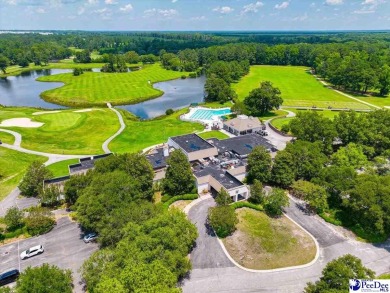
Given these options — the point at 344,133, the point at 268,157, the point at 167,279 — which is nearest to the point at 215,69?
the point at 344,133

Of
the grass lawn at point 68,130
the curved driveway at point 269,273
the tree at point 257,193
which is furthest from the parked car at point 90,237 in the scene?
the grass lawn at point 68,130

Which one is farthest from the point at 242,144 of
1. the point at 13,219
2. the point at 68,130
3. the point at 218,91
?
the point at 218,91

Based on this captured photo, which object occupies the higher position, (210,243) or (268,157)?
(268,157)

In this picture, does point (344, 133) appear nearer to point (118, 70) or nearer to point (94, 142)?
point (94, 142)

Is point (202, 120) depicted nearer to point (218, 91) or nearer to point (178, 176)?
point (218, 91)

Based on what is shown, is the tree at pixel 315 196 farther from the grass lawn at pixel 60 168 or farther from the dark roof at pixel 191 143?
the grass lawn at pixel 60 168

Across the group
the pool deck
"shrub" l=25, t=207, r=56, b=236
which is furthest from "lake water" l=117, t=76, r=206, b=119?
"shrub" l=25, t=207, r=56, b=236
